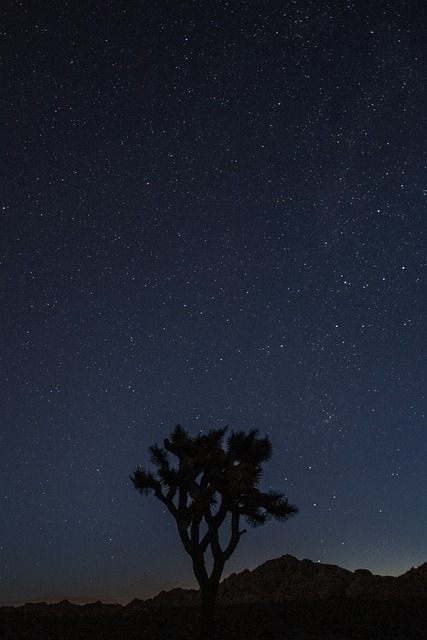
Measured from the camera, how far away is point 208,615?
17.0 meters

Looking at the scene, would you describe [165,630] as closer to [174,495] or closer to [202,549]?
[202,549]

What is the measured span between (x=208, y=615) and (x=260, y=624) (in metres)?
2.67

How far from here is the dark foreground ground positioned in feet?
55.1

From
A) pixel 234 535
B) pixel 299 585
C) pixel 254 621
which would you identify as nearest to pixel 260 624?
pixel 254 621

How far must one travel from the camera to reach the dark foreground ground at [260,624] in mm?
16781

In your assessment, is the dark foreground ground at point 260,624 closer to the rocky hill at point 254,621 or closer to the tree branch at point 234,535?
the rocky hill at point 254,621

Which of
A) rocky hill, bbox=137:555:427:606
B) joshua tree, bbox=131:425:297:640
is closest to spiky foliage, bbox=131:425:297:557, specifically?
joshua tree, bbox=131:425:297:640

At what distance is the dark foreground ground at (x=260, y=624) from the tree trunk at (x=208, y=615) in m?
0.45

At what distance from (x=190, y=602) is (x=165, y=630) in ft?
72.1

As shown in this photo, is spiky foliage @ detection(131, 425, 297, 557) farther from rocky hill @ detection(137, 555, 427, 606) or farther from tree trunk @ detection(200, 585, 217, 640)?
rocky hill @ detection(137, 555, 427, 606)

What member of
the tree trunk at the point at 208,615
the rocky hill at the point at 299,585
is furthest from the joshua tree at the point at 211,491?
the rocky hill at the point at 299,585

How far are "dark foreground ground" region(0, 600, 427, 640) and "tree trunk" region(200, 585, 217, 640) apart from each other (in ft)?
1.49

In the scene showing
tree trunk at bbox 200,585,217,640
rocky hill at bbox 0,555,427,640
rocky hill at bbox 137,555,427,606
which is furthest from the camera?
rocky hill at bbox 137,555,427,606

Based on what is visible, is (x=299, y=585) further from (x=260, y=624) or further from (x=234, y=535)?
(x=234, y=535)
